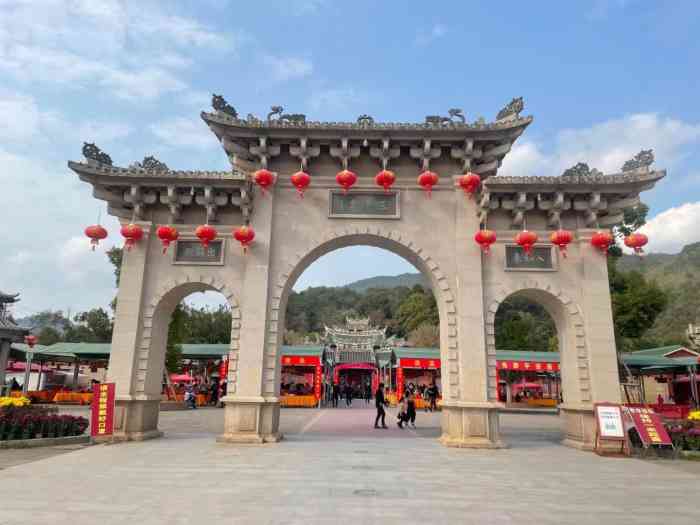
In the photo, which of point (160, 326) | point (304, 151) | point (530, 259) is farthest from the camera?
point (160, 326)

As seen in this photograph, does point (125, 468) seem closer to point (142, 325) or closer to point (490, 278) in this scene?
point (142, 325)

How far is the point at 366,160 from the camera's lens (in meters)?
12.0

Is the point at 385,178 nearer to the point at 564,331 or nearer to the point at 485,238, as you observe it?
the point at 485,238

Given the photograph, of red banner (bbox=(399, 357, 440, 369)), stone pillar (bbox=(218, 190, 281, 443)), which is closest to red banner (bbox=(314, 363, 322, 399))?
red banner (bbox=(399, 357, 440, 369))

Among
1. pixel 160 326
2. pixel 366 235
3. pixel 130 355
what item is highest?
pixel 366 235

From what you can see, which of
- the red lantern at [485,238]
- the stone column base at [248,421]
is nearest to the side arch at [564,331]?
the red lantern at [485,238]

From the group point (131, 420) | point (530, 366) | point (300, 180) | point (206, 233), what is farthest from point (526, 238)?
point (530, 366)

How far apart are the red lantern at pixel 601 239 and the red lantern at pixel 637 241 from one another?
409 millimetres

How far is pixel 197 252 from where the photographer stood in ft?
37.8

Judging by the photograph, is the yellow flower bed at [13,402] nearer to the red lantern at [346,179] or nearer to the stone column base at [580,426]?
the red lantern at [346,179]

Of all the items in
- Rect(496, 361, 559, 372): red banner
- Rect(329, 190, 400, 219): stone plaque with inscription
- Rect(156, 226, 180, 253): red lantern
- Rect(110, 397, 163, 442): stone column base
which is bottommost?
Rect(110, 397, 163, 442): stone column base

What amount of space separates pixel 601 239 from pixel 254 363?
8682 mm

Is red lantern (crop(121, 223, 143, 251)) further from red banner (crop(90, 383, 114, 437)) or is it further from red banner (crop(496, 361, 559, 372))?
red banner (crop(496, 361, 559, 372))

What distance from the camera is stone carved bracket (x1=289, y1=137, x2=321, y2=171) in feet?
37.7
